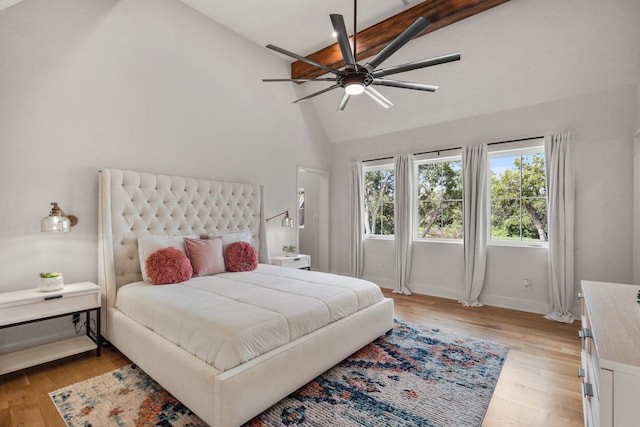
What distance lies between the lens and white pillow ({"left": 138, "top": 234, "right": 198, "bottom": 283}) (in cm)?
300

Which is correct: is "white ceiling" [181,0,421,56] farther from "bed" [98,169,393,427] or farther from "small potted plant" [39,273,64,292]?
"small potted plant" [39,273,64,292]

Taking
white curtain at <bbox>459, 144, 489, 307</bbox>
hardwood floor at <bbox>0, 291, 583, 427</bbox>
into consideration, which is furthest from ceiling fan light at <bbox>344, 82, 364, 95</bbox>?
white curtain at <bbox>459, 144, 489, 307</bbox>

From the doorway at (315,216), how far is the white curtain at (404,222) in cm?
146

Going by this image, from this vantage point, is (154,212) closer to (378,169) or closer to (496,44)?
(378,169)

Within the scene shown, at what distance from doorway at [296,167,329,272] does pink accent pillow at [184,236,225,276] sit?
235 cm

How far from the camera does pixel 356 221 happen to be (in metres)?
5.47

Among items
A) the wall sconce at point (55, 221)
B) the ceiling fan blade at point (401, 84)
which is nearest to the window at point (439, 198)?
the ceiling fan blade at point (401, 84)

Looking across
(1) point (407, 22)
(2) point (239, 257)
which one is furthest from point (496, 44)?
(2) point (239, 257)

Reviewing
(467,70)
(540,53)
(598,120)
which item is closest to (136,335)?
(467,70)

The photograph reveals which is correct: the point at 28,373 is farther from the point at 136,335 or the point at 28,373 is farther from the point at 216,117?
the point at 216,117

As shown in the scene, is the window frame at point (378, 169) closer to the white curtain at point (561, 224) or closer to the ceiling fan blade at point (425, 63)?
the white curtain at point (561, 224)

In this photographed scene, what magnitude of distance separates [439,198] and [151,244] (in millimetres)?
3858

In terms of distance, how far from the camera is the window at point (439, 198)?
4586 mm

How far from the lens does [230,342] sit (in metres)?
1.72
